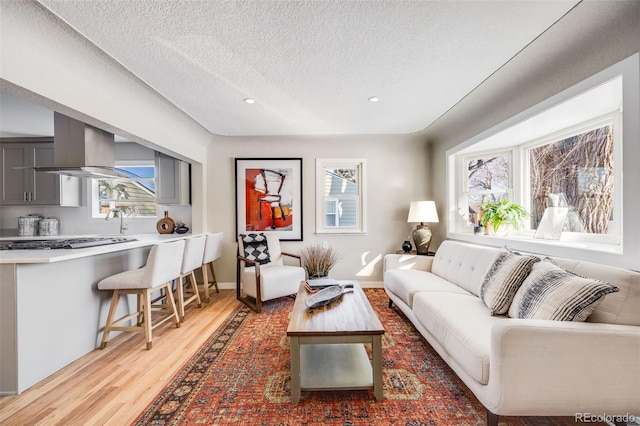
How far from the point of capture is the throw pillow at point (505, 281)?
1.82 metres

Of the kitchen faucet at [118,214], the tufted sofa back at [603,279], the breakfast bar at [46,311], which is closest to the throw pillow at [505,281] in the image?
the tufted sofa back at [603,279]

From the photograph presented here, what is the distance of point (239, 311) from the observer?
317cm

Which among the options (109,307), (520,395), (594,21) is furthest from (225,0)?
(109,307)

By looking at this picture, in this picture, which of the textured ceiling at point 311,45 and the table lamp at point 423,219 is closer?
the textured ceiling at point 311,45

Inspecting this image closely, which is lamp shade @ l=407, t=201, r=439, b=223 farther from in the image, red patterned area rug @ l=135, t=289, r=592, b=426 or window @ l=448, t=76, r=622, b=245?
red patterned area rug @ l=135, t=289, r=592, b=426

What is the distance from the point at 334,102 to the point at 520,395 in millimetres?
2676

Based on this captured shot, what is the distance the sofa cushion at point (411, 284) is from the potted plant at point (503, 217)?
890mm

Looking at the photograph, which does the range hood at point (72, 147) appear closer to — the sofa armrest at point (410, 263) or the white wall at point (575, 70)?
the sofa armrest at point (410, 263)

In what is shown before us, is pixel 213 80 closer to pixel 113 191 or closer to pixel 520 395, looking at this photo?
pixel 520 395

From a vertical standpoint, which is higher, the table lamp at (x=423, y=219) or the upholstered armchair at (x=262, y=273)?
the table lamp at (x=423, y=219)

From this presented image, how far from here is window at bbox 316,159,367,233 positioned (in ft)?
13.7

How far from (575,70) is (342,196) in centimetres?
284

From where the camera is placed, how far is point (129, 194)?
14.2ft

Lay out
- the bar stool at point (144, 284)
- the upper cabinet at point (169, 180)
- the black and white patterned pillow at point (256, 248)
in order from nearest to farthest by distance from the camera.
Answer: the bar stool at point (144, 284) < the black and white patterned pillow at point (256, 248) < the upper cabinet at point (169, 180)
